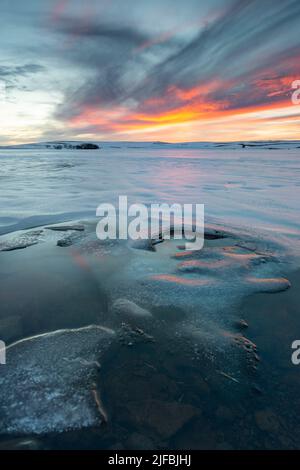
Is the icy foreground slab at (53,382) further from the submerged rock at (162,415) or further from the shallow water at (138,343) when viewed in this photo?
the submerged rock at (162,415)

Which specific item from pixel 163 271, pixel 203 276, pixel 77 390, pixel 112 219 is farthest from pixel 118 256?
pixel 77 390

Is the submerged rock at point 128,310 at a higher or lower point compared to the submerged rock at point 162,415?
higher

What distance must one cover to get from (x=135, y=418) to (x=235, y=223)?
13.1ft

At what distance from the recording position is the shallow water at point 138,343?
142 cm

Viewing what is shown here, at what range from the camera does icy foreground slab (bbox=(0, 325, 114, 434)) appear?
1464mm

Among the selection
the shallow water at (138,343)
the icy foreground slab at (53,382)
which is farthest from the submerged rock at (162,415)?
the icy foreground slab at (53,382)

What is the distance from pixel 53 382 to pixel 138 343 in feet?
1.99

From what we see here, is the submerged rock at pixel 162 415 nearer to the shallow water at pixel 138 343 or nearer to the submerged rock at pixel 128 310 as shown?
the shallow water at pixel 138 343

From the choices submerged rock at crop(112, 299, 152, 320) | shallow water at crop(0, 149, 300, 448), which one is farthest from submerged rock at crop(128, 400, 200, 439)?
submerged rock at crop(112, 299, 152, 320)

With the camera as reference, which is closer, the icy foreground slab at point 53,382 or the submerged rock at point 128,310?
the icy foreground slab at point 53,382

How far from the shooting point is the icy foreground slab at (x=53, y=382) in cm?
146

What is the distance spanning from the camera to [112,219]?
5148 millimetres

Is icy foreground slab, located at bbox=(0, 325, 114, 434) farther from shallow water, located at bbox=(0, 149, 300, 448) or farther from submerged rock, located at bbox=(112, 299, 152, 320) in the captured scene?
submerged rock, located at bbox=(112, 299, 152, 320)

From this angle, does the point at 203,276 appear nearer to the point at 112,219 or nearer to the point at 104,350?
the point at 104,350
